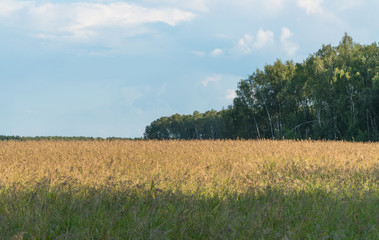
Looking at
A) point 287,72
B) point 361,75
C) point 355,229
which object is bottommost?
point 355,229

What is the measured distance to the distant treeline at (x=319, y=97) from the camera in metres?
A: 34.9

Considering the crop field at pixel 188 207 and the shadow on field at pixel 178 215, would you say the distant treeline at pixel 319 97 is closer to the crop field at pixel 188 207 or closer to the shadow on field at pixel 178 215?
the crop field at pixel 188 207

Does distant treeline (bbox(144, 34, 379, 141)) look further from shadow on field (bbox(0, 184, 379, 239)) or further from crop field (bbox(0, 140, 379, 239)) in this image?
shadow on field (bbox(0, 184, 379, 239))

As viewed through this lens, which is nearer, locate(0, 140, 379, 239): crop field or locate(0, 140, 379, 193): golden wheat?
locate(0, 140, 379, 239): crop field

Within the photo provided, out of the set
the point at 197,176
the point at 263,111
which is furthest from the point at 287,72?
the point at 197,176

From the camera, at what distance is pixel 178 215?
163 inches

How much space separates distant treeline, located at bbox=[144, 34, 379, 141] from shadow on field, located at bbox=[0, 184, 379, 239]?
98.0ft

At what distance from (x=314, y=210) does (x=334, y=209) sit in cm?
50

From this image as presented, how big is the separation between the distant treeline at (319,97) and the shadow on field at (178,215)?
2986cm

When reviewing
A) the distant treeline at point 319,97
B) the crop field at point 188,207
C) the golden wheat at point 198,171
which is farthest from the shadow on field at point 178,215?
the distant treeline at point 319,97

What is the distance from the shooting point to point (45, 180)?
6.08 m

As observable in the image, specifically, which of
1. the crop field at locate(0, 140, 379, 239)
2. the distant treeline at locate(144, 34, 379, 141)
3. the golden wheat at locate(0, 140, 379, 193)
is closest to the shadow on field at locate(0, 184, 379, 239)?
the crop field at locate(0, 140, 379, 239)

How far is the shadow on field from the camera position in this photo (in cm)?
384

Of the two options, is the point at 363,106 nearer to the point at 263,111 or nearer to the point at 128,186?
the point at 263,111
